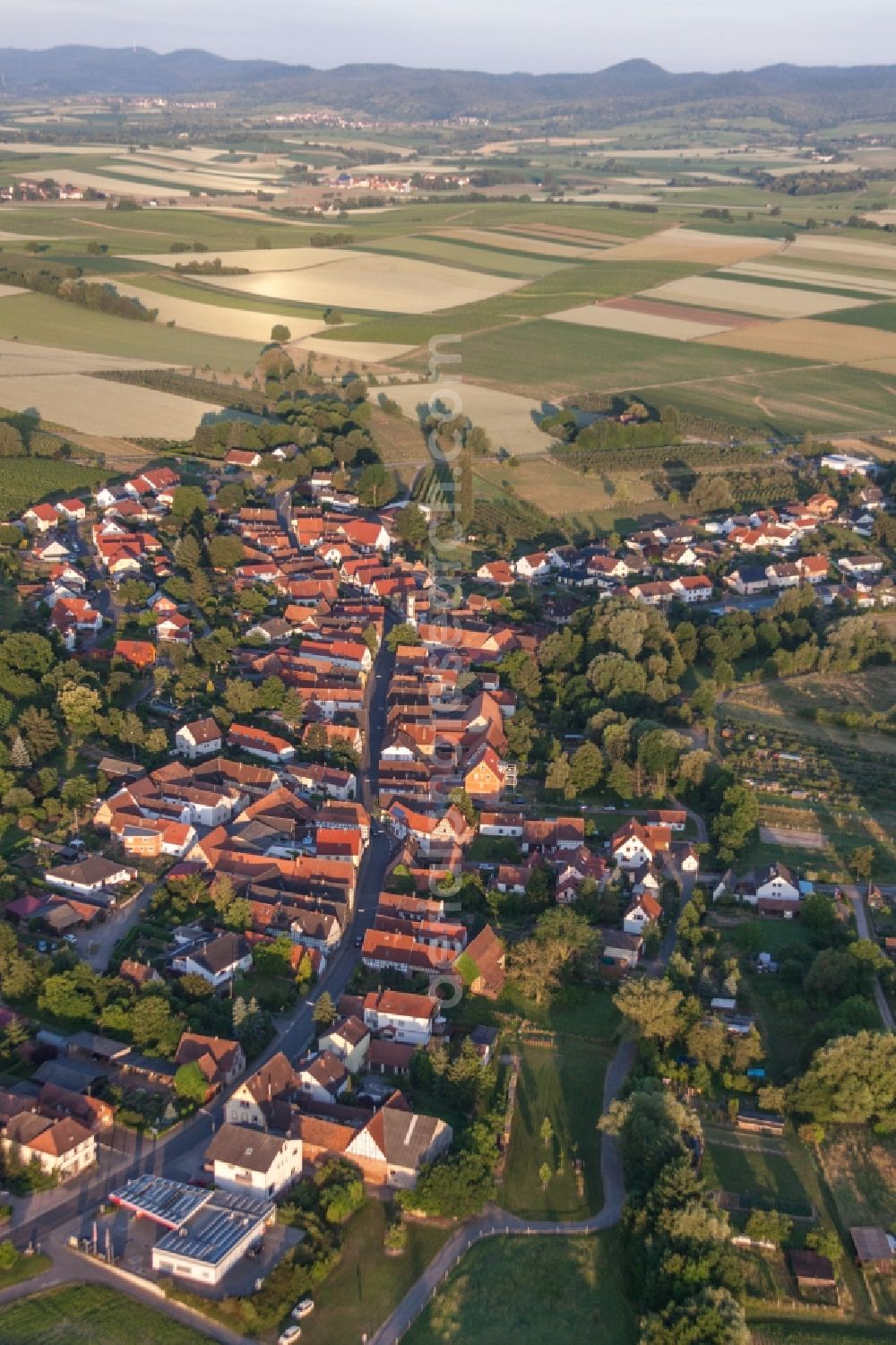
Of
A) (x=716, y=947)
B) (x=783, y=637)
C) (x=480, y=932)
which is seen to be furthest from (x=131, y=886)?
(x=783, y=637)

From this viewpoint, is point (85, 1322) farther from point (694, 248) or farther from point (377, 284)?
point (694, 248)

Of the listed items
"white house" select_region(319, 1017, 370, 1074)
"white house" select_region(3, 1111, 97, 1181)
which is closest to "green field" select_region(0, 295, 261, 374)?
"white house" select_region(319, 1017, 370, 1074)

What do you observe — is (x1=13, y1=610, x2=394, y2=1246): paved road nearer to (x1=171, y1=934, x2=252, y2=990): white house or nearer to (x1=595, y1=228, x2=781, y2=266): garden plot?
(x1=171, y1=934, x2=252, y2=990): white house

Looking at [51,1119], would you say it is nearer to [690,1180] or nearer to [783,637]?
[690,1180]

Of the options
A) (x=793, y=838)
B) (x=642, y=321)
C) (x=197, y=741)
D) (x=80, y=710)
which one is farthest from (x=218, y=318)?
(x=793, y=838)

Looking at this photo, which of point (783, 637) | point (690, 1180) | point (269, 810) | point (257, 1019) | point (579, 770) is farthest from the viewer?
point (783, 637)

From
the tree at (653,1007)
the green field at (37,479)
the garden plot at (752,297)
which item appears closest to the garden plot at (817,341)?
the garden plot at (752,297)

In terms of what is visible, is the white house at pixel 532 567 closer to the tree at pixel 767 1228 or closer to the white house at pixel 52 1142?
the tree at pixel 767 1228
